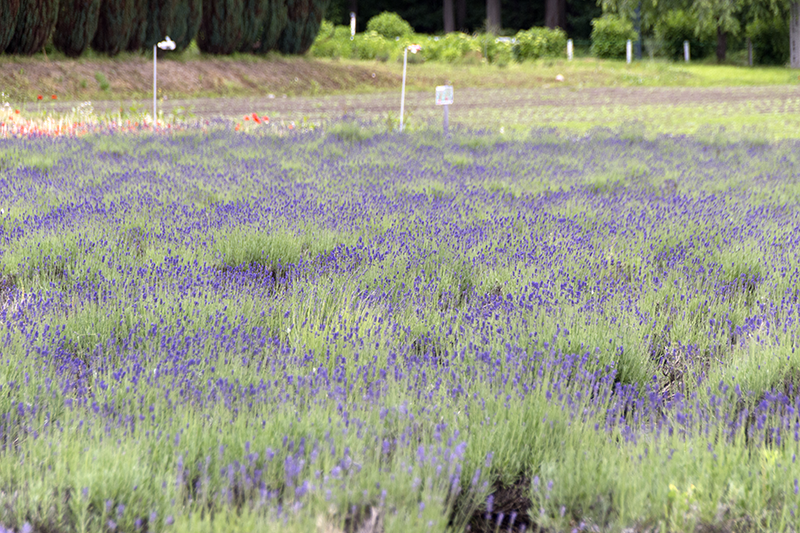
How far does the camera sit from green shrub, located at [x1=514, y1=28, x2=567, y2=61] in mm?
35312

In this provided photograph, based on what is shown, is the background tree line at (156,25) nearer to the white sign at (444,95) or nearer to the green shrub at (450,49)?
the green shrub at (450,49)

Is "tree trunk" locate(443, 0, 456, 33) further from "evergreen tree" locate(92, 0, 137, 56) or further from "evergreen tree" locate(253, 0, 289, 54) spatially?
"evergreen tree" locate(92, 0, 137, 56)

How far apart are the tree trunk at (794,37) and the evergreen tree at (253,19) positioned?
75.5ft

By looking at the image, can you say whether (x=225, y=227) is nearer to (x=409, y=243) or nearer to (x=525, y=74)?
(x=409, y=243)

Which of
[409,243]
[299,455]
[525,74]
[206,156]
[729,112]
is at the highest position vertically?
[525,74]

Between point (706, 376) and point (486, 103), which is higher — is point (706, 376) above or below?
below

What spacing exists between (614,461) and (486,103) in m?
18.3

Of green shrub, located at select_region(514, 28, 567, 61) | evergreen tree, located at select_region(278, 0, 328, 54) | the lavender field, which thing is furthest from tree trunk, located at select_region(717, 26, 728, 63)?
the lavender field

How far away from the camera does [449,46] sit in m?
33.6

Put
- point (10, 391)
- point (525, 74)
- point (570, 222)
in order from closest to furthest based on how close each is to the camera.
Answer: point (10, 391), point (570, 222), point (525, 74)

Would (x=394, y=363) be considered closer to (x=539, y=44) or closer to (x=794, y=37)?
(x=539, y=44)

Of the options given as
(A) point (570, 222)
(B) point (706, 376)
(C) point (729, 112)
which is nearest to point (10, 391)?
(B) point (706, 376)

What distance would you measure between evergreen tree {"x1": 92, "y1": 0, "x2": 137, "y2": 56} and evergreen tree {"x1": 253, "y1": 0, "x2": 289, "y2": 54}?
5.23 meters


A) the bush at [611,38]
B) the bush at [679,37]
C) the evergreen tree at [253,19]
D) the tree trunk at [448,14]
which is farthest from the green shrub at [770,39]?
the evergreen tree at [253,19]
